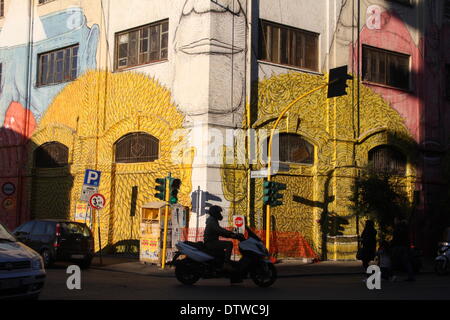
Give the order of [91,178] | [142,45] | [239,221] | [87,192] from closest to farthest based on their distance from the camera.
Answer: [239,221] < [87,192] < [91,178] < [142,45]

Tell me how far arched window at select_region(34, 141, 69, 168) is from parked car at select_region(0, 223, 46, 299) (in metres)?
18.4

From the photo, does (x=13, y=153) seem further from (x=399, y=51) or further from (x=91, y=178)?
(x=399, y=51)

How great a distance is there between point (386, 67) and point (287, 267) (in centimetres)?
1079

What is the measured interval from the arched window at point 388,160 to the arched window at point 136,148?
8.95 metres

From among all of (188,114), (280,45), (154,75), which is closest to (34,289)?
(188,114)

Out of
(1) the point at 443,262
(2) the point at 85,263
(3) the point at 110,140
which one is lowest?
(2) the point at 85,263

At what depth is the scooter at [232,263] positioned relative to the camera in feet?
46.6

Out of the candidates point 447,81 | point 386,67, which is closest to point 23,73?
point 386,67

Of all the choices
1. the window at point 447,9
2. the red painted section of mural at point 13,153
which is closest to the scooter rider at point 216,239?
the red painted section of mural at point 13,153

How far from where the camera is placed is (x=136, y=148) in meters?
25.3

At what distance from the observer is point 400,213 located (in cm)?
2566

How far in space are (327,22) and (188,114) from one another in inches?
283

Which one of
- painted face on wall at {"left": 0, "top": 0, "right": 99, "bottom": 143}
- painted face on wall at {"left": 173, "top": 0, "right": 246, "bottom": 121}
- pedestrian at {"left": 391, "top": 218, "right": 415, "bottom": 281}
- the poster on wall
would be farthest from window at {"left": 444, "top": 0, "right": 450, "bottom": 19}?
the poster on wall

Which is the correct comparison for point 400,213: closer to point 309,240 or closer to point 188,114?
point 309,240
